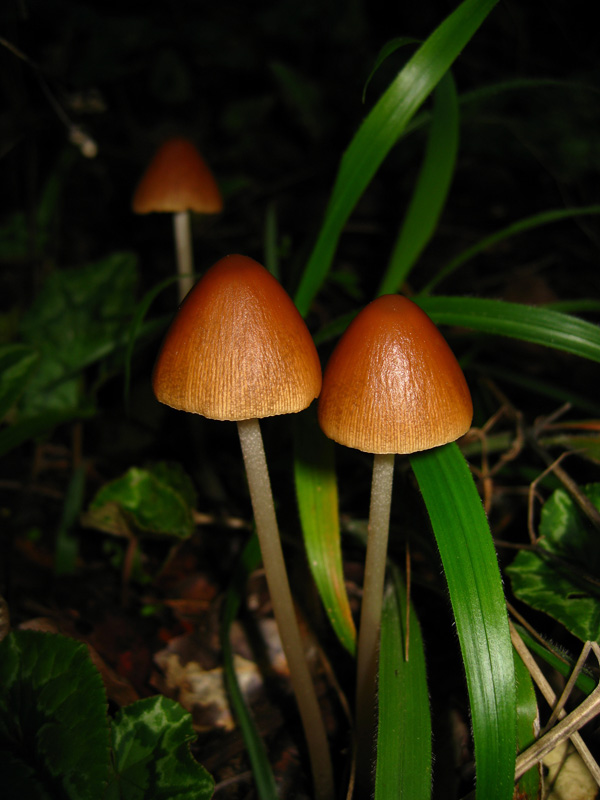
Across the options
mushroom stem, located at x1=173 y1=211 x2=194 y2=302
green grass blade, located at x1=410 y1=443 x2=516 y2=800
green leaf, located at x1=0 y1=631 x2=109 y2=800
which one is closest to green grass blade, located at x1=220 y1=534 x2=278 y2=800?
green leaf, located at x1=0 y1=631 x2=109 y2=800

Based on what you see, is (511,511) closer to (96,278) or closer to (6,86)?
(96,278)

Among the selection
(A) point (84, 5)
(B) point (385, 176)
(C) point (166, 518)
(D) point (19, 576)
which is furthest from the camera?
(B) point (385, 176)

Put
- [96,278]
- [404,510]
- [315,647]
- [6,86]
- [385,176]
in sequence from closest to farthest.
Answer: [404,510], [315,647], [96,278], [6,86], [385,176]

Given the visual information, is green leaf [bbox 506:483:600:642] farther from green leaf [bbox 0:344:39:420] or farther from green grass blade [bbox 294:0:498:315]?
green leaf [bbox 0:344:39:420]

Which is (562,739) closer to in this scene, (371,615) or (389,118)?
(371,615)

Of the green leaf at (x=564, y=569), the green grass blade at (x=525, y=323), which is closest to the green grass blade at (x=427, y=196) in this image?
the green grass blade at (x=525, y=323)

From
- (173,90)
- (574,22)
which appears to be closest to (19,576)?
(173,90)
